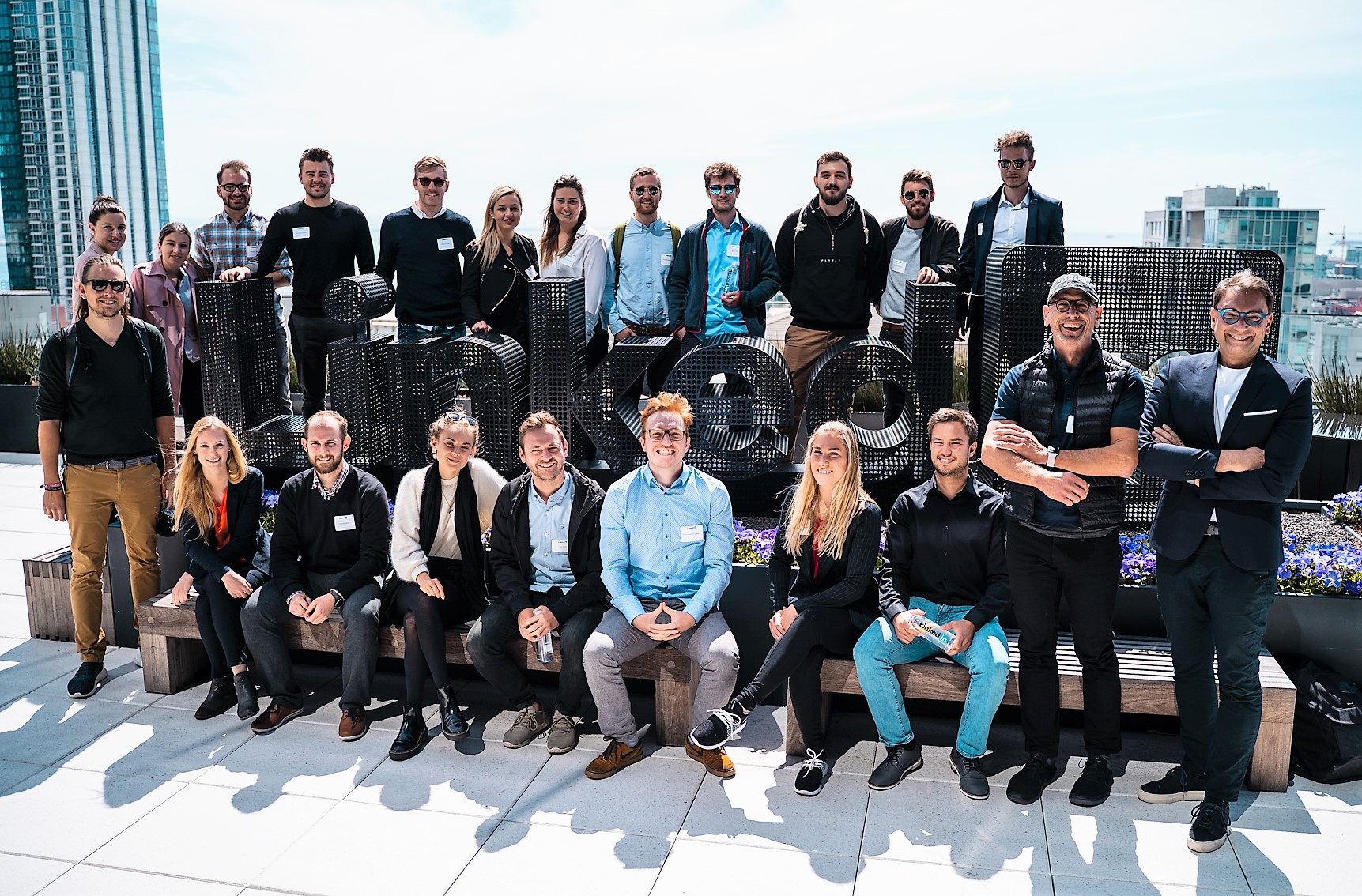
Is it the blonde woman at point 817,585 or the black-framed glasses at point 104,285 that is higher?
the black-framed glasses at point 104,285

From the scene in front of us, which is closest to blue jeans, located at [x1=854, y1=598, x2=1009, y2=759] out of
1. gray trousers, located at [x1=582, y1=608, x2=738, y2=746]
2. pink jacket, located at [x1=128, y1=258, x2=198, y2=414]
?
gray trousers, located at [x1=582, y1=608, x2=738, y2=746]

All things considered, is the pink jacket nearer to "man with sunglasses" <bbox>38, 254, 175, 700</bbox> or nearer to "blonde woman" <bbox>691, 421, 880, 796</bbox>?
"man with sunglasses" <bbox>38, 254, 175, 700</bbox>

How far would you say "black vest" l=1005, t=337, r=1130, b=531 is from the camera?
3740 millimetres

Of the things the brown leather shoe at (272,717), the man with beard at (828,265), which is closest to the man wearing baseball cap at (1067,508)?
the man with beard at (828,265)

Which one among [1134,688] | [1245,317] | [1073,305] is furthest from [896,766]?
[1245,317]

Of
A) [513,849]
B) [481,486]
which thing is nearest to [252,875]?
[513,849]

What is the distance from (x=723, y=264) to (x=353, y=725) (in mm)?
3162

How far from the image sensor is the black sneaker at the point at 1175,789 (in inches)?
151

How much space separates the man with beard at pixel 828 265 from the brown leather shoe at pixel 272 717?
2.99 metres

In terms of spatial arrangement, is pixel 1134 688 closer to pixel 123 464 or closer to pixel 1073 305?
pixel 1073 305

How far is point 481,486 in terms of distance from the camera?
4.70 meters

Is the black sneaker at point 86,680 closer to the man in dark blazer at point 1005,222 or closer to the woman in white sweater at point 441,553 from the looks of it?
the woman in white sweater at point 441,553

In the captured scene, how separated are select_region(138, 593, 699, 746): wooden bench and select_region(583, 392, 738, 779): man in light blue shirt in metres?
0.11

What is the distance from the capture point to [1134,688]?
4.07 meters
